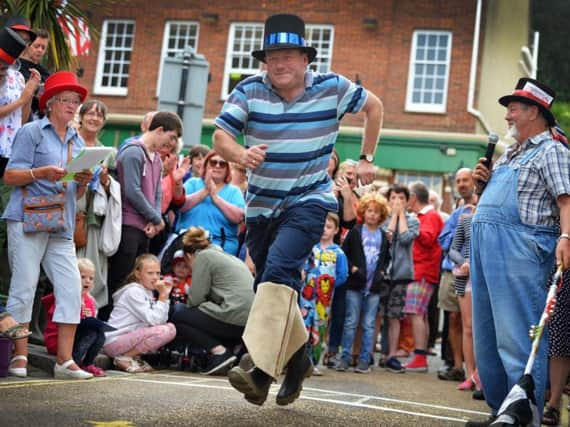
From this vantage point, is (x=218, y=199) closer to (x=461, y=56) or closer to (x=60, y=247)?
(x=60, y=247)

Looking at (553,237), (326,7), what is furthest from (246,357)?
(326,7)

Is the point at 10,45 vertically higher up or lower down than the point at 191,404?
higher up

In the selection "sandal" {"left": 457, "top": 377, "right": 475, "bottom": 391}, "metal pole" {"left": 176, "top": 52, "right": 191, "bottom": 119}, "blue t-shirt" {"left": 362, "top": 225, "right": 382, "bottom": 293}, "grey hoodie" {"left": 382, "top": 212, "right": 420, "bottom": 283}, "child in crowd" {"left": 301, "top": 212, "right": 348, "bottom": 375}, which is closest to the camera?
"sandal" {"left": 457, "top": 377, "right": 475, "bottom": 391}

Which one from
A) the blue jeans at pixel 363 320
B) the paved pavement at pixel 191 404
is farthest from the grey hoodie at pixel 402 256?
the paved pavement at pixel 191 404

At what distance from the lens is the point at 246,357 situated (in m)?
5.62

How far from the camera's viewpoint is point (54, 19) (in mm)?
10242

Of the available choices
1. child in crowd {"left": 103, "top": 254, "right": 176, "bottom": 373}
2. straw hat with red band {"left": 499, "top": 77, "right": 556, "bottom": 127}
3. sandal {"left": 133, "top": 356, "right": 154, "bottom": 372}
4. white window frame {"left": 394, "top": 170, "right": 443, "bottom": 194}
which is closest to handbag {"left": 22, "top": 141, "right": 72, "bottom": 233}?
child in crowd {"left": 103, "top": 254, "right": 176, "bottom": 373}

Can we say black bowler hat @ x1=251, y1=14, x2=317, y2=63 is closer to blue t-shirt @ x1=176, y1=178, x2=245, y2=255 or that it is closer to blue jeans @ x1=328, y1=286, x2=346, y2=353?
blue t-shirt @ x1=176, y1=178, x2=245, y2=255

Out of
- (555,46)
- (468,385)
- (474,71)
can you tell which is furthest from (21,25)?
(555,46)

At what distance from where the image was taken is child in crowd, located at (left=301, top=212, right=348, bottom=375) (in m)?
9.91

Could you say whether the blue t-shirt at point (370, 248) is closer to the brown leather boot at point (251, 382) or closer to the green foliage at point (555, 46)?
the brown leather boot at point (251, 382)

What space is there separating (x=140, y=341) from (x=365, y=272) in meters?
3.54

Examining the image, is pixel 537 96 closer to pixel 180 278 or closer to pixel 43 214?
pixel 43 214

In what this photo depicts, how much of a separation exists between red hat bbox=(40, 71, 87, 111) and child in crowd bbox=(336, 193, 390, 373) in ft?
15.2
